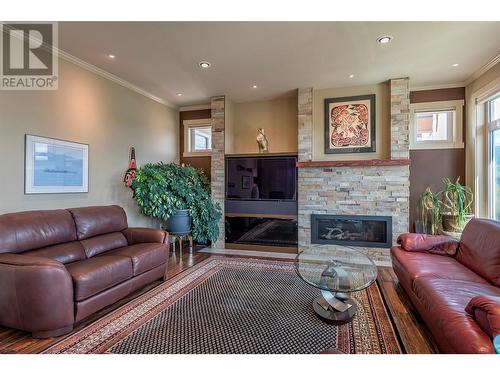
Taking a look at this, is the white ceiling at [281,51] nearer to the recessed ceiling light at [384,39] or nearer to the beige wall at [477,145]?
the recessed ceiling light at [384,39]

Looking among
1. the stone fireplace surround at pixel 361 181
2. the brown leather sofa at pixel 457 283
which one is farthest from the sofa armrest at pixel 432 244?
the stone fireplace surround at pixel 361 181

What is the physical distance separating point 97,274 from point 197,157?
3.63m

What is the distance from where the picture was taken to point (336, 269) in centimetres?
248

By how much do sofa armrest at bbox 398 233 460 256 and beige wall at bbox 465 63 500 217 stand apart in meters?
1.66

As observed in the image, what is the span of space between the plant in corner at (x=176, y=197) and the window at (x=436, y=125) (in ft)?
12.4

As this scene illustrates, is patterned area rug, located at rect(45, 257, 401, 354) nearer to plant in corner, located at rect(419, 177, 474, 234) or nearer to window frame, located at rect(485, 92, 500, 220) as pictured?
plant in corner, located at rect(419, 177, 474, 234)

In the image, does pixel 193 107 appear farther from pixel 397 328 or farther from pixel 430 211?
pixel 397 328

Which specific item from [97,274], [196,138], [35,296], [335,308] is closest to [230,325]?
[335,308]

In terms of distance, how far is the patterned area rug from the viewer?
1874 mm

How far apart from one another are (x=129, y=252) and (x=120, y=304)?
0.52 metres

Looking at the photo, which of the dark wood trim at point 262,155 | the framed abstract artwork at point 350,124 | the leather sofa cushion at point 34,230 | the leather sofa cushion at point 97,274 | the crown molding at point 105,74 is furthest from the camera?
the dark wood trim at point 262,155

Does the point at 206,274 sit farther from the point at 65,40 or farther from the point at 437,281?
the point at 65,40

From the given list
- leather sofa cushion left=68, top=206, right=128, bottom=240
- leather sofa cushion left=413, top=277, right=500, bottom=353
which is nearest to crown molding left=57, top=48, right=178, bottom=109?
leather sofa cushion left=68, top=206, right=128, bottom=240

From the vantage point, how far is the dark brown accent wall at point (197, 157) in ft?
18.0
